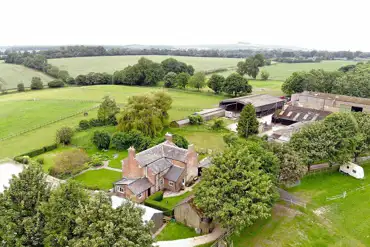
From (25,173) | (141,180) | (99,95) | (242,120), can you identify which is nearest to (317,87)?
(242,120)

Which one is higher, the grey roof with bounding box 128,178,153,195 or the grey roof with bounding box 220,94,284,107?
the grey roof with bounding box 220,94,284,107

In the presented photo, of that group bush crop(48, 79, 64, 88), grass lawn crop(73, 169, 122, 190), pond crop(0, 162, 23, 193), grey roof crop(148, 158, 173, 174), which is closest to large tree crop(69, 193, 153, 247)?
grey roof crop(148, 158, 173, 174)

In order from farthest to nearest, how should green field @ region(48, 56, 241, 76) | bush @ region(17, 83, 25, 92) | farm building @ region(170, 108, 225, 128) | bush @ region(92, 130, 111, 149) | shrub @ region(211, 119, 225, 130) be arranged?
1. green field @ region(48, 56, 241, 76)
2. bush @ region(17, 83, 25, 92)
3. farm building @ region(170, 108, 225, 128)
4. shrub @ region(211, 119, 225, 130)
5. bush @ region(92, 130, 111, 149)

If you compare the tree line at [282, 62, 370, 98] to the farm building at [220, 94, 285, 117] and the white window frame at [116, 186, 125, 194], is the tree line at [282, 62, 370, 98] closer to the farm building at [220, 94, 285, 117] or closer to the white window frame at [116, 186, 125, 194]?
the farm building at [220, 94, 285, 117]

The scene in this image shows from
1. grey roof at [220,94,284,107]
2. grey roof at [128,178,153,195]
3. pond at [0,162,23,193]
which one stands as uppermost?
grey roof at [220,94,284,107]

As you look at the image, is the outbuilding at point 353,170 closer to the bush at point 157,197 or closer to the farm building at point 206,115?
the bush at point 157,197

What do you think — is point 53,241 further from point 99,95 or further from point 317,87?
point 317,87

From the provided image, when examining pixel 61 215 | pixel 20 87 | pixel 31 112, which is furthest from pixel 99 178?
pixel 20 87

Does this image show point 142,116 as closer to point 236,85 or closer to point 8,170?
point 8,170
